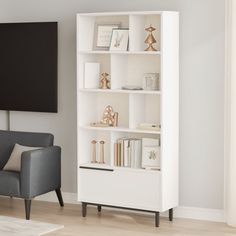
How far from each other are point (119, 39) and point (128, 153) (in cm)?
109

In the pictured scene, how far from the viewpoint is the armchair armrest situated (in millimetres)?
6570

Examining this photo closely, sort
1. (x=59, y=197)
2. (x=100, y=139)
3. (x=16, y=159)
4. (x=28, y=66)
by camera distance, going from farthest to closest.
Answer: (x=28, y=66), (x=59, y=197), (x=100, y=139), (x=16, y=159)

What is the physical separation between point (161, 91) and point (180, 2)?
938 millimetres

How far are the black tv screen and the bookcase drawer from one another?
3.23ft

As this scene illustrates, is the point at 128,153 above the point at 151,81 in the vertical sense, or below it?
below

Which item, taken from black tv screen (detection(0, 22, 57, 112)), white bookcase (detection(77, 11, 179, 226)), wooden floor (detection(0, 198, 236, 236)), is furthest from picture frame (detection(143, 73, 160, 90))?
wooden floor (detection(0, 198, 236, 236))

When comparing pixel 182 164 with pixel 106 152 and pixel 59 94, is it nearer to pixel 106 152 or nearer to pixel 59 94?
pixel 106 152

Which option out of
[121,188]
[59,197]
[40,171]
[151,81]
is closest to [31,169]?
[40,171]

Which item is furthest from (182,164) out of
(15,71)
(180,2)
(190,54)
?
(15,71)

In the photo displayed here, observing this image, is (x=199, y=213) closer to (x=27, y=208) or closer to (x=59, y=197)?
(x=59, y=197)

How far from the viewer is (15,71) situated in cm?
743

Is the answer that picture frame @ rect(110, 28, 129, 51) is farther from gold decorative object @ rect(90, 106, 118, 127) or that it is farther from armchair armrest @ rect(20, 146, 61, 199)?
armchair armrest @ rect(20, 146, 61, 199)

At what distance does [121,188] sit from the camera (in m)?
6.56

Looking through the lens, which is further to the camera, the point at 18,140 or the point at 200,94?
the point at 18,140
